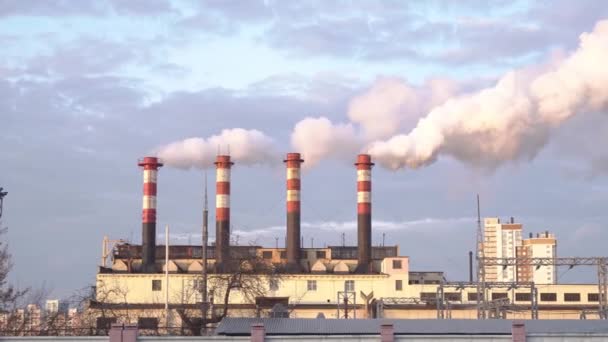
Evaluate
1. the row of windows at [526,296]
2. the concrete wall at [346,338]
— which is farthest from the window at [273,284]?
the concrete wall at [346,338]

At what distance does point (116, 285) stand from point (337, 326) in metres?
43.8

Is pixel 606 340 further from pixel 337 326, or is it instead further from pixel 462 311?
pixel 462 311

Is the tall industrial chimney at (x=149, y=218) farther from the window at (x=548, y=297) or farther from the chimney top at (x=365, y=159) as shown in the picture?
the window at (x=548, y=297)

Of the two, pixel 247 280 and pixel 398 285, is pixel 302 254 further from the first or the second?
pixel 247 280

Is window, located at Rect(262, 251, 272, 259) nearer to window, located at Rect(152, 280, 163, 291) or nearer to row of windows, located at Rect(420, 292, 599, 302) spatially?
window, located at Rect(152, 280, 163, 291)

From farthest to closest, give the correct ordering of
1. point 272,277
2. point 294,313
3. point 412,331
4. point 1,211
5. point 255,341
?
point 294,313, point 272,277, point 1,211, point 412,331, point 255,341

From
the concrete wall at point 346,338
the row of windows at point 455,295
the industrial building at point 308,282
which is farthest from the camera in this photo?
the row of windows at point 455,295

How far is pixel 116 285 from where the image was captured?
7931 cm

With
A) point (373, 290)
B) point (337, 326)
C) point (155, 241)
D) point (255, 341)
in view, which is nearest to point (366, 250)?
point (373, 290)

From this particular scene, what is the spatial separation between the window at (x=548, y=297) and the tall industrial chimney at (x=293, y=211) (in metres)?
20.3

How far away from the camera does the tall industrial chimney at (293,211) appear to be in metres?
78.8

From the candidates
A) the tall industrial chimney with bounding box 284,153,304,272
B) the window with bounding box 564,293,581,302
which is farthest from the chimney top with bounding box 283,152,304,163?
the window with bounding box 564,293,581,302

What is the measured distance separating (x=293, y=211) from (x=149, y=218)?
11.4 m

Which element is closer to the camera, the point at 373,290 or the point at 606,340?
the point at 606,340
